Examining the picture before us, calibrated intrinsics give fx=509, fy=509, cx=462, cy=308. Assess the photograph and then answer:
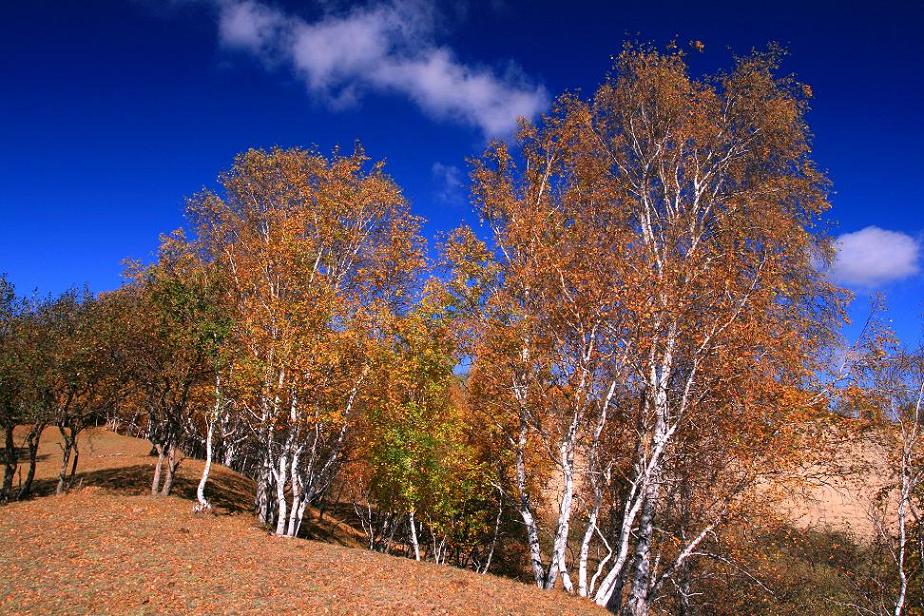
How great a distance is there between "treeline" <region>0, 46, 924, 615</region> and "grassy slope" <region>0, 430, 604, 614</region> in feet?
11.0

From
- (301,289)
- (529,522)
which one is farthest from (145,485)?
(529,522)

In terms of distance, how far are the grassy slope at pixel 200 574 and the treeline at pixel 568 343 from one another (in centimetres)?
336

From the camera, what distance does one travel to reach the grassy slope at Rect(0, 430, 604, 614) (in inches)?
587

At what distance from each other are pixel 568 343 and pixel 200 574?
15756mm

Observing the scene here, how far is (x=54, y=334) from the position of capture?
3083cm

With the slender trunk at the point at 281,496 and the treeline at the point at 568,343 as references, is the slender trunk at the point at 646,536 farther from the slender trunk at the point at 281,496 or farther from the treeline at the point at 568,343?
the slender trunk at the point at 281,496

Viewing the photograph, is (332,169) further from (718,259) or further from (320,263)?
(718,259)

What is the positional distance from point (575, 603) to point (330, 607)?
8.60 m

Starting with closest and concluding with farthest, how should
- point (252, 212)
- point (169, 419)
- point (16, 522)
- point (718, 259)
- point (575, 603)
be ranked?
point (575, 603) → point (718, 259) → point (16, 522) → point (169, 419) → point (252, 212)

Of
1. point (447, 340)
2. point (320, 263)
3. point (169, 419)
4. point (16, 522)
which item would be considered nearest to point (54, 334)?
point (169, 419)

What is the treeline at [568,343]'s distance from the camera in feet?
61.0

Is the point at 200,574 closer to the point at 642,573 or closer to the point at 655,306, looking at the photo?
the point at 642,573

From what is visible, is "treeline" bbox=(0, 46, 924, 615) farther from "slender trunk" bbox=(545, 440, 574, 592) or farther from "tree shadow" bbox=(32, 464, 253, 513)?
"tree shadow" bbox=(32, 464, 253, 513)

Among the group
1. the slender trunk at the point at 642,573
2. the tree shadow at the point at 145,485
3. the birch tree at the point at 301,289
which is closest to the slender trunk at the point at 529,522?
the slender trunk at the point at 642,573
